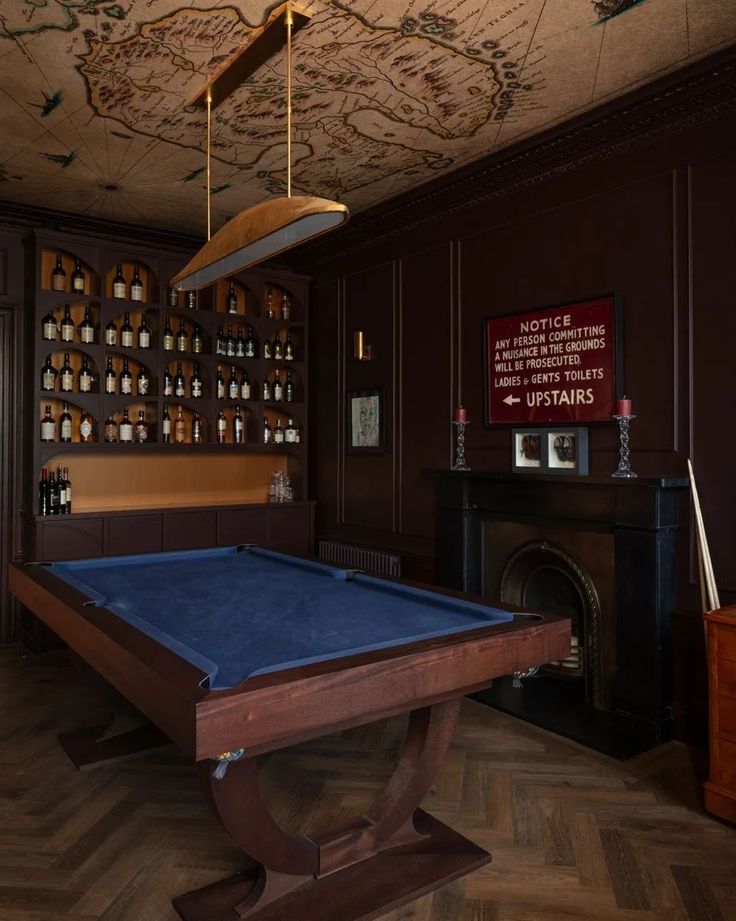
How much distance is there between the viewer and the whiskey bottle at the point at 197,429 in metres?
5.46

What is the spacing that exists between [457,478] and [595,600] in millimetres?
1078

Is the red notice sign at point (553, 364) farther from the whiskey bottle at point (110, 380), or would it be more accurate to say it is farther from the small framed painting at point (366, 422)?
the whiskey bottle at point (110, 380)

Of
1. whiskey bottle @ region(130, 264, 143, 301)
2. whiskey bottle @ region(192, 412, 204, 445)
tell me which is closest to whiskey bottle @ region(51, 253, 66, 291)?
whiskey bottle @ region(130, 264, 143, 301)

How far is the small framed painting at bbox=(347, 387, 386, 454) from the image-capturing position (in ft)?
17.1

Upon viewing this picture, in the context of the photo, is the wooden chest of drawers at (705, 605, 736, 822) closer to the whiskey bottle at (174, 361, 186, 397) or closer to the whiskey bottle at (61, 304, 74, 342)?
the whiskey bottle at (174, 361, 186, 397)

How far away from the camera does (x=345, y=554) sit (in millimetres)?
5441

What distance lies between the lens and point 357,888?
2.15 metres

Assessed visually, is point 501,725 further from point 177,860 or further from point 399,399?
point 399,399

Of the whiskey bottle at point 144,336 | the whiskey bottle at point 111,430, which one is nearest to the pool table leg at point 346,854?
the whiskey bottle at point 111,430

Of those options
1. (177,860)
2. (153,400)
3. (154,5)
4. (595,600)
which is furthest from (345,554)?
(154,5)

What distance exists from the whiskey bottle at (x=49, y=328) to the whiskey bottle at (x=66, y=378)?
0.69ft

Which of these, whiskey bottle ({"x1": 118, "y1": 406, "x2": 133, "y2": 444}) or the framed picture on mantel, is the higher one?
the framed picture on mantel

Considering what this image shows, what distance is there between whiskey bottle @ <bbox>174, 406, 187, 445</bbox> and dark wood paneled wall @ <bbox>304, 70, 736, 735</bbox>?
1.11 meters

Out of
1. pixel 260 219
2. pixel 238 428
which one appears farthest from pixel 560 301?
pixel 238 428
